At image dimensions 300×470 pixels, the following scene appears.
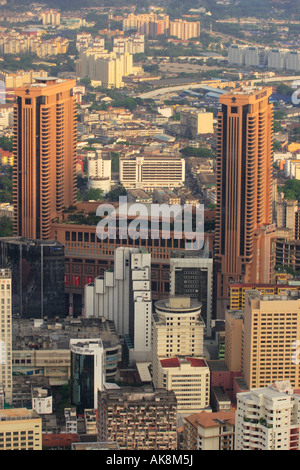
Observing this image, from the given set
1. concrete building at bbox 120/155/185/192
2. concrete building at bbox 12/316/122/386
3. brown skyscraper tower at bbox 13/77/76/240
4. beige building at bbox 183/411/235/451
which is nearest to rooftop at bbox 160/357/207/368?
concrete building at bbox 12/316/122/386

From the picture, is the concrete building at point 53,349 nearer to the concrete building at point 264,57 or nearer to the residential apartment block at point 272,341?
the residential apartment block at point 272,341

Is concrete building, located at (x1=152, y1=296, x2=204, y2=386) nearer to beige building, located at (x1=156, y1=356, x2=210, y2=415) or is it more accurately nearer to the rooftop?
the rooftop

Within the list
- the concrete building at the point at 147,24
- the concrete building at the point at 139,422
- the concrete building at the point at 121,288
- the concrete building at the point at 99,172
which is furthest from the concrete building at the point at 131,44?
the concrete building at the point at 139,422

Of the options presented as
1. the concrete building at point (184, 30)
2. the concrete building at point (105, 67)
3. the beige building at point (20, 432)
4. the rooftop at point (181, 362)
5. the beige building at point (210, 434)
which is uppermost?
the concrete building at point (184, 30)

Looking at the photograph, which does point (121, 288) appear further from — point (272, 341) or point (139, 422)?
point (139, 422)

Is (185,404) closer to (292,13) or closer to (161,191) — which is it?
(161,191)

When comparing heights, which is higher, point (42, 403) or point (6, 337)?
point (6, 337)

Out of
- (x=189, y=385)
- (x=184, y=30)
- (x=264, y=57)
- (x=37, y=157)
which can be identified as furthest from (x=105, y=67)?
(x=189, y=385)
